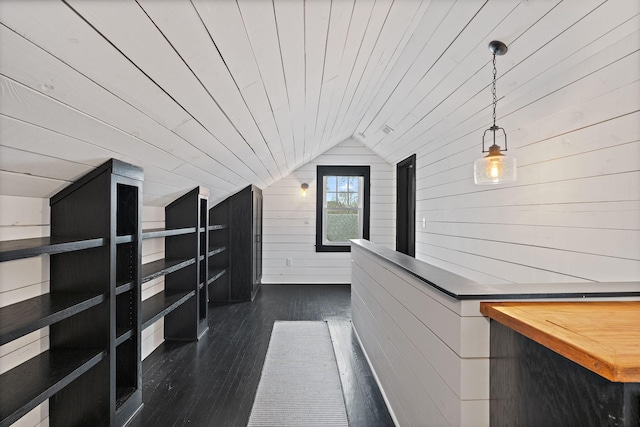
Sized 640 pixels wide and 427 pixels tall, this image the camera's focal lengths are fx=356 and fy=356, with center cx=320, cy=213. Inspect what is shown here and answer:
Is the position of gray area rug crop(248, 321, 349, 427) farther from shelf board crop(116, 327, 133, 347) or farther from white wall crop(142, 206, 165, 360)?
white wall crop(142, 206, 165, 360)

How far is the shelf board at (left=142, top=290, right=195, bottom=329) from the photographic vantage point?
246 cm

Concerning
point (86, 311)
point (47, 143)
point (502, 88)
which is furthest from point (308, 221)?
point (47, 143)

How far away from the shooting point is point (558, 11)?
1.59 metres

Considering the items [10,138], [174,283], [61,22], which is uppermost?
[61,22]

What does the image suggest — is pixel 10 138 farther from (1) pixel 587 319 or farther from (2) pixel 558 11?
(2) pixel 558 11

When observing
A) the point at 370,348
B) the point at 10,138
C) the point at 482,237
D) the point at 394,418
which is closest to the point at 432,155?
the point at 482,237

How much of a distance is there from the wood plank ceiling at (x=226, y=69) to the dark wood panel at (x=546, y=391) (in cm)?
128

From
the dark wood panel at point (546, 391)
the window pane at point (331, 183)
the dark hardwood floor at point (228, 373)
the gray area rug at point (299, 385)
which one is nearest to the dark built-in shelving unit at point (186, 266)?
the dark hardwood floor at point (228, 373)

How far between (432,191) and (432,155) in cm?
41

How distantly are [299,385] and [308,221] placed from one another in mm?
3535

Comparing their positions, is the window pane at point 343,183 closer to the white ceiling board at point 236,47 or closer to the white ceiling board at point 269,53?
the white ceiling board at point 269,53

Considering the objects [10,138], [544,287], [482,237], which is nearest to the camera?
[10,138]

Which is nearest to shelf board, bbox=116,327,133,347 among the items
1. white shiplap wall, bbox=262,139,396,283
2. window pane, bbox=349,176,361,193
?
white shiplap wall, bbox=262,139,396,283

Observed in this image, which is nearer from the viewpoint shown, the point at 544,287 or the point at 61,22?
the point at 61,22
